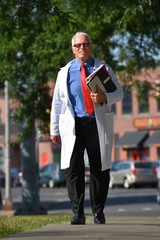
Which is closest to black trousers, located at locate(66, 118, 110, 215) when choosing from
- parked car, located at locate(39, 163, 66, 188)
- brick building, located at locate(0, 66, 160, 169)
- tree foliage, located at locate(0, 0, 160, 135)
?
tree foliage, located at locate(0, 0, 160, 135)

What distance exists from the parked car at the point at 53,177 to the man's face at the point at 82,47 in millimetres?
43317

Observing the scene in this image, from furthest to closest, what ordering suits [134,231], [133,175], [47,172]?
[47,172]
[133,175]
[134,231]

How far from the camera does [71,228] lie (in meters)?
8.10

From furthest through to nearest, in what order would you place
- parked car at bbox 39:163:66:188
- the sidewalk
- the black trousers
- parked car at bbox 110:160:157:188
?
parked car at bbox 39:163:66:188, parked car at bbox 110:160:157:188, the black trousers, the sidewalk

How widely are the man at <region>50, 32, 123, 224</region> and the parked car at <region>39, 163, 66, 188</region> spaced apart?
43202 mm

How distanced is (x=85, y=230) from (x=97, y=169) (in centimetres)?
111

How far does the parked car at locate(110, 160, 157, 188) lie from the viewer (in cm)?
4753

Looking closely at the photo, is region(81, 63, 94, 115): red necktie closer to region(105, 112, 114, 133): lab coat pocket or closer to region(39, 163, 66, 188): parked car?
region(105, 112, 114, 133): lab coat pocket

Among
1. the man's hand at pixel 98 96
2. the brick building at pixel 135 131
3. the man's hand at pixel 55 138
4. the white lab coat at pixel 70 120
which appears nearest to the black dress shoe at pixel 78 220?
the white lab coat at pixel 70 120

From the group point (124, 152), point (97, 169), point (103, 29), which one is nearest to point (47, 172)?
point (124, 152)

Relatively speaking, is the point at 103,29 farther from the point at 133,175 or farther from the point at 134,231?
the point at 133,175

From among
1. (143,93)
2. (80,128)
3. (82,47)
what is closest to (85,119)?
(80,128)

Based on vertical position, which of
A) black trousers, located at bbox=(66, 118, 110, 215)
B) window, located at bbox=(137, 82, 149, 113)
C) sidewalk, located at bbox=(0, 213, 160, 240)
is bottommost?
sidewalk, located at bbox=(0, 213, 160, 240)

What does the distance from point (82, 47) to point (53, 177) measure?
44824 millimetres
